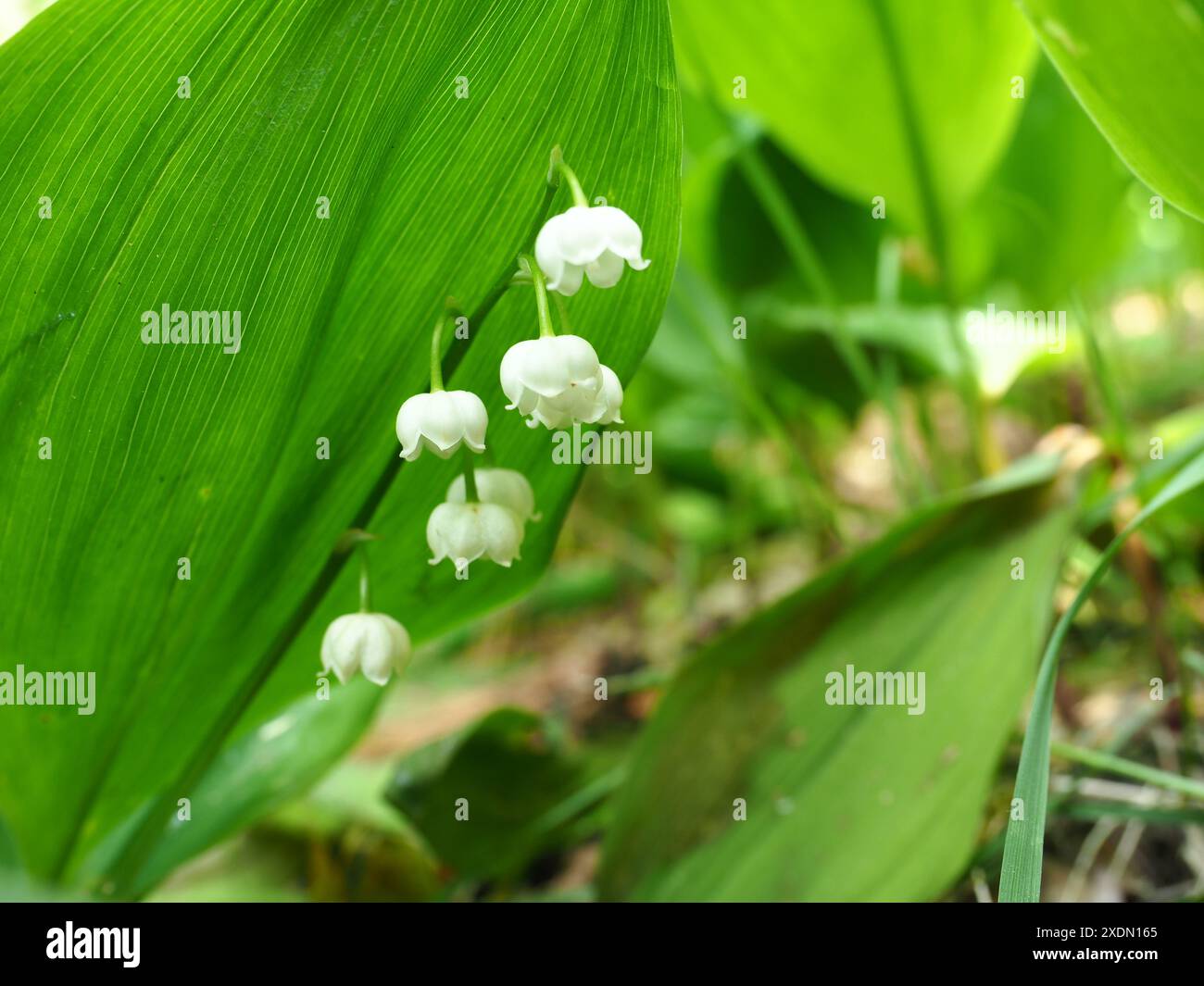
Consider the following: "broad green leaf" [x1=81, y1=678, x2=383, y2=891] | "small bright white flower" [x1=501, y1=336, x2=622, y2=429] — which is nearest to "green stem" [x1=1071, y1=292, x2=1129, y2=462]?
"small bright white flower" [x1=501, y1=336, x2=622, y2=429]

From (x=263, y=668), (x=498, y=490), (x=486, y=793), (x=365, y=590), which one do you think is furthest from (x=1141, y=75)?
(x=486, y=793)

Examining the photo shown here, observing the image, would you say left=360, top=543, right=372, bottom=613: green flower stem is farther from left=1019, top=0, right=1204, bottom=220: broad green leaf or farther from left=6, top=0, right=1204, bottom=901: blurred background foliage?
left=1019, top=0, right=1204, bottom=220: broad green leaf

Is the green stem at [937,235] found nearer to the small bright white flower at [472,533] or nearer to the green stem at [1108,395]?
the green stem at [1108,395]

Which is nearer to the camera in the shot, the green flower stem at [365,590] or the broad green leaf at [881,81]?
the green flower stem at [365,590]

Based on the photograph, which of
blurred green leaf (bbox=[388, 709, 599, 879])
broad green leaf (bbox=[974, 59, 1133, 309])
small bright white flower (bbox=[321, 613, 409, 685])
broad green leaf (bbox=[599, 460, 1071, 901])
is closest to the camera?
small bright white flower (bbox=[321, 613, 409, 685])

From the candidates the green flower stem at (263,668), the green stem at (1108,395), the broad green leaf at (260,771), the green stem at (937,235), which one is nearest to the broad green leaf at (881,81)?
the green stem at (937,235)

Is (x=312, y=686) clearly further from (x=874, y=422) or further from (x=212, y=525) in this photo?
(x=874, y=422)

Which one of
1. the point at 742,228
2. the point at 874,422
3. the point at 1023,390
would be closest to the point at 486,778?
the point at 742,228
